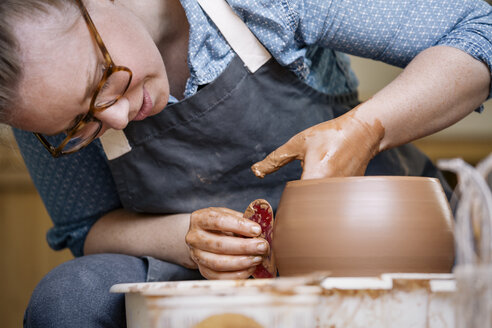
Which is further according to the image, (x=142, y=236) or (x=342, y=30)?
(x=142, y=236)

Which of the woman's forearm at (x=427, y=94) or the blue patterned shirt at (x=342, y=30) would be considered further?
the blue patterned shirt at (x=342, y=30)

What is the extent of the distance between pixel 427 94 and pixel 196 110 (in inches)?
17.4

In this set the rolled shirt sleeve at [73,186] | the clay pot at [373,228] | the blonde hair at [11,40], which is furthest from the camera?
the rolled shirt sleeve at [73,186]

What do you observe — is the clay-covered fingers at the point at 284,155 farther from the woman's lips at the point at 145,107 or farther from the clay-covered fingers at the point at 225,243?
the woman's lips at the point at 145,107

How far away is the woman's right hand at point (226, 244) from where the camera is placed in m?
0.81

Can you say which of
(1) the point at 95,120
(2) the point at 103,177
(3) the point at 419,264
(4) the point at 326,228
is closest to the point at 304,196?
(4) the point at 326,228

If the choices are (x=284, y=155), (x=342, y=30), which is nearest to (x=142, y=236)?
(x=284, y=155)

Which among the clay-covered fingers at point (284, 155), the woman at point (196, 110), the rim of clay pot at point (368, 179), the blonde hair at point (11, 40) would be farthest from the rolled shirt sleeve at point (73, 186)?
the rim of clay pot at point (368, 179)

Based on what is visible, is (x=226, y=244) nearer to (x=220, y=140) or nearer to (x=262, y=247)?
(x=262, y=247)

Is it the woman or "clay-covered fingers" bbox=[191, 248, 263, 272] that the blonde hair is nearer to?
the woman

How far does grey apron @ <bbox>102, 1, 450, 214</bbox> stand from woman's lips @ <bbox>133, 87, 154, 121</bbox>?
8 centimetres

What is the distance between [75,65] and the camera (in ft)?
2.66

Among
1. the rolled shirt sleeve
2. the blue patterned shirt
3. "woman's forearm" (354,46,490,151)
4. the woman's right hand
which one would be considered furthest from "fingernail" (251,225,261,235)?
the rolled shirt sleeve

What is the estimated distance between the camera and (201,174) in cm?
110
